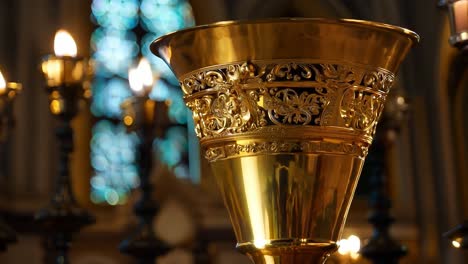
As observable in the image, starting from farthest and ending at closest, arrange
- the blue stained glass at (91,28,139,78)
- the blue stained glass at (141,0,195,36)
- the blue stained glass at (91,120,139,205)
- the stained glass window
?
the blue stained glass at (141,0,195,36) → the blue stained glass at (91,28,139,78) → the stained glass window → the blue stained glass at (91,120,139,205)

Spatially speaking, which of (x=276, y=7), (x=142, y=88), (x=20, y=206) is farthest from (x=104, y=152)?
(x=142, y=88)

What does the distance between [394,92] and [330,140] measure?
2.59m

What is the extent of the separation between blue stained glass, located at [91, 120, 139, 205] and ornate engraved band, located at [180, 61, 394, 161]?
562 centimetres

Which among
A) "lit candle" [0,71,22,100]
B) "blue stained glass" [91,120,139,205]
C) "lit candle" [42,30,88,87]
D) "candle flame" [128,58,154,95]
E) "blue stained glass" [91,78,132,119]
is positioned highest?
"blue stained glass" [91,78,132,119]

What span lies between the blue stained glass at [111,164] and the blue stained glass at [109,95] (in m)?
0.09

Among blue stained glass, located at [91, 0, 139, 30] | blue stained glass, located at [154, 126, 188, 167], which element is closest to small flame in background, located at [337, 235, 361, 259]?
blue stained glass, located at [154, 126, 188, 167]

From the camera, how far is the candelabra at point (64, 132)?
2.62 metres

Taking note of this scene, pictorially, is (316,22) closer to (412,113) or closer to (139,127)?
(139,127)

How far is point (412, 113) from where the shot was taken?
24.3 ft

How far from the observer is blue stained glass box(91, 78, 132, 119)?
7.22m

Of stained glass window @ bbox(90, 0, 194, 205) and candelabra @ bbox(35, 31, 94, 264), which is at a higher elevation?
stained glass window @ bbox(90, 0, 194, 205)

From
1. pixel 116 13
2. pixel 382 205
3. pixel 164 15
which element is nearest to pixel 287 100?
pixel 382 205

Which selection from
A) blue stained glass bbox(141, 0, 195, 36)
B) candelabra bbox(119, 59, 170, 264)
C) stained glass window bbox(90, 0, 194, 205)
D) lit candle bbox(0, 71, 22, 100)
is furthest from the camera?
blue stained glass bbox(141, 0, 195, 36)

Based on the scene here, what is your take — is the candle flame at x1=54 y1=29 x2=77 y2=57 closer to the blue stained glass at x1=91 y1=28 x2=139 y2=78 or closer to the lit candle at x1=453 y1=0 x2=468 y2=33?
the lit candle at x1=453 y1=0 x2=468 y2=33
